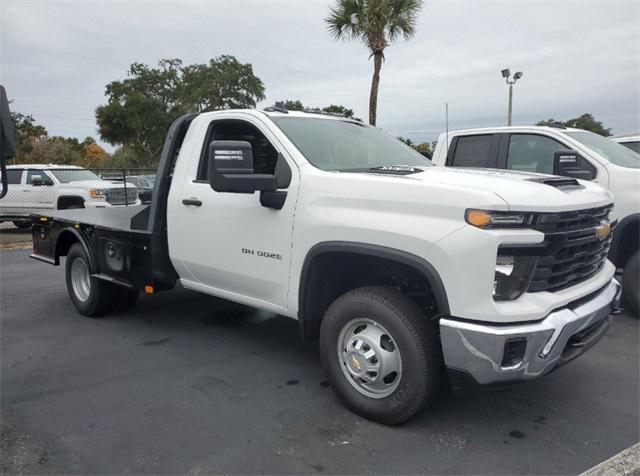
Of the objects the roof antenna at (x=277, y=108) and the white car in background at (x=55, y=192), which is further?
the white car in background at (x=55, y=192)

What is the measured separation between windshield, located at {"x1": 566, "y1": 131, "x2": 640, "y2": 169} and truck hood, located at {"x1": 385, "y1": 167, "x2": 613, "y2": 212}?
249cm

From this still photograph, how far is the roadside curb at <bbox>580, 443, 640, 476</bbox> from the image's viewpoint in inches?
104

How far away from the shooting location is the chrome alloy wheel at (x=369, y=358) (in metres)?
3.14

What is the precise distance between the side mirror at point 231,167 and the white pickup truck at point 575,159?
3.05 metres

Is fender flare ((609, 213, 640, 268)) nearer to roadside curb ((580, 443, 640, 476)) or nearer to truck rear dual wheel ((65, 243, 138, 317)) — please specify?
roadside curb ((580, 443, 640, 476))

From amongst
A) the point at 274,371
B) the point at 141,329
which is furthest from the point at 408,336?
the point at 141,329

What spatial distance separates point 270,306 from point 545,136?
403 centimetres

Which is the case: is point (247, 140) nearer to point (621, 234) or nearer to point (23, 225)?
point (621, 234)

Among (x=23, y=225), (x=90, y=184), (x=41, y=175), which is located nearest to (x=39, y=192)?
(x=41, y=175)

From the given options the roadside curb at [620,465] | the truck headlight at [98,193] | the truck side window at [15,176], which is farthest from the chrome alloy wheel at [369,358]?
the truck side window at [15,176]

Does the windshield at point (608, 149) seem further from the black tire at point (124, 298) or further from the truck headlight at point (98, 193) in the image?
the truck headlight at point (98, 193)

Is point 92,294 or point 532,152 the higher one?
point 532,152

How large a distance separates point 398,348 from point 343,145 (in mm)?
1736

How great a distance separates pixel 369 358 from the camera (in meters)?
3.20
